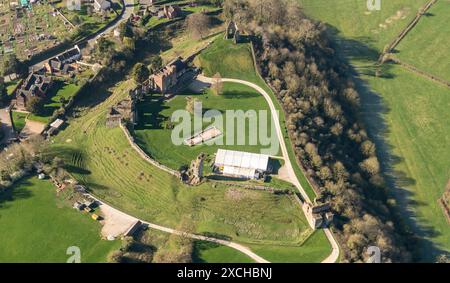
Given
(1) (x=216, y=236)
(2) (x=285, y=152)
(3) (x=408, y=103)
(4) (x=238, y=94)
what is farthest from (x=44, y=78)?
(3) (x=408, y=103)

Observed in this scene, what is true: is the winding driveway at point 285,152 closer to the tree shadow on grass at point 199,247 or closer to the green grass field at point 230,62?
the green grass field at point 230,62

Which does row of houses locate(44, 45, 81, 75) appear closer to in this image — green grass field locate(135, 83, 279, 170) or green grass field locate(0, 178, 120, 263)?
green grass field locate(135, 83, 279, 170)

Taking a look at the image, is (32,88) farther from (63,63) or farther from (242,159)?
(242,159)

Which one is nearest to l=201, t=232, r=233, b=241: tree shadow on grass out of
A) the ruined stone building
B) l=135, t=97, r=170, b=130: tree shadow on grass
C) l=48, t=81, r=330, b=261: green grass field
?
l=48, t=81, r=330, b=261: green grass field

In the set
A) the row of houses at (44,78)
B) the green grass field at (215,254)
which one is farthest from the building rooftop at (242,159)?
the row of houses at (44,78)
